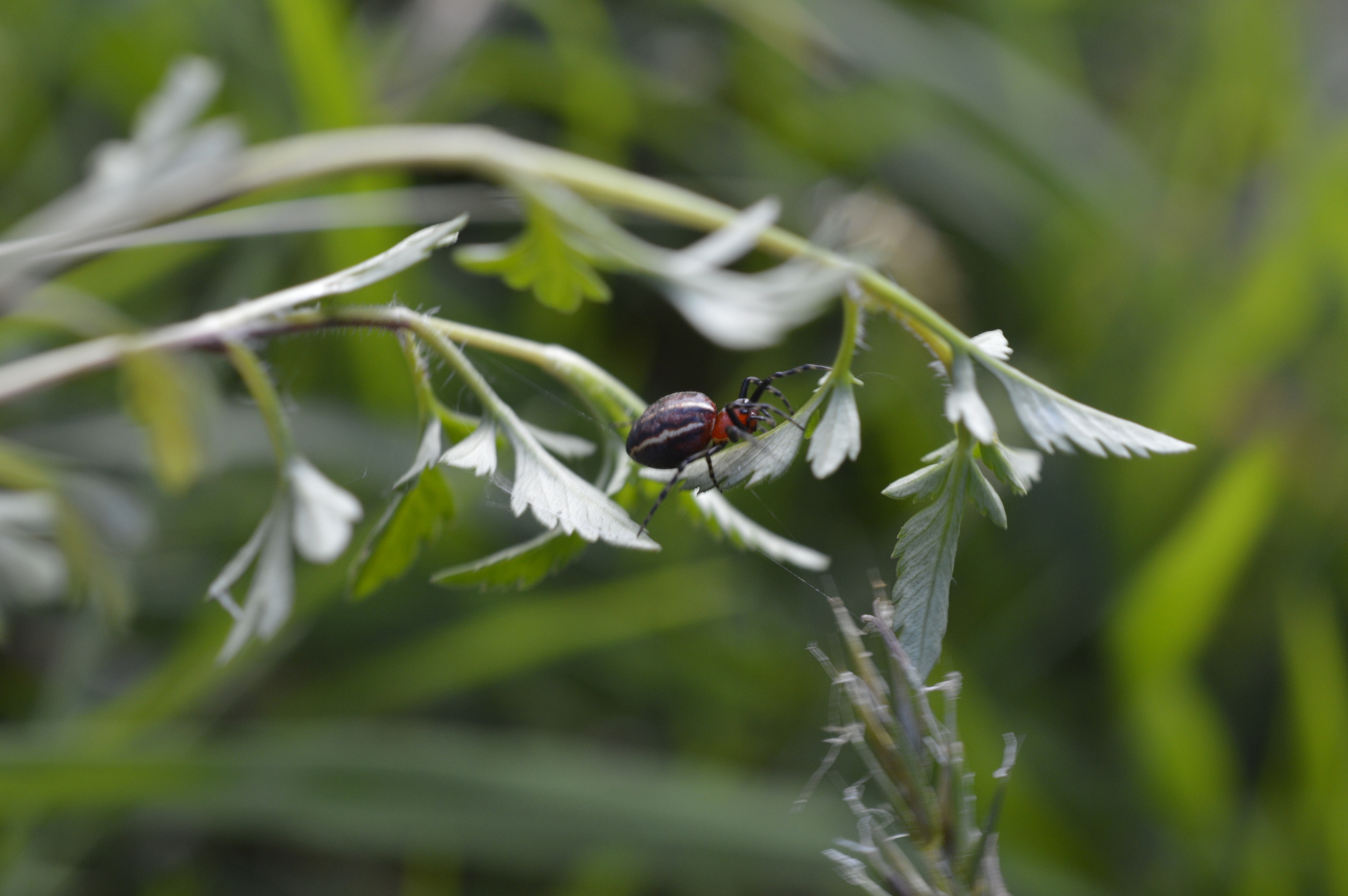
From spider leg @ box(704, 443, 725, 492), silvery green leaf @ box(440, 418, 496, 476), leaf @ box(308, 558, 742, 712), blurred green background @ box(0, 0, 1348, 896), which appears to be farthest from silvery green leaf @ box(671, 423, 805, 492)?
leaf @ box(308, 558, 742, 712)

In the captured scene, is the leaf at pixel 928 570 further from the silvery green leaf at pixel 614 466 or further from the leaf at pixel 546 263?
the leaf at pixel 546 263

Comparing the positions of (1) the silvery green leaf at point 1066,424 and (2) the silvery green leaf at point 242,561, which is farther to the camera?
(2) the silvery green leaf at point 242,561

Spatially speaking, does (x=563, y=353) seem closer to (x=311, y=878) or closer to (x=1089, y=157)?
(x=311, y=878)

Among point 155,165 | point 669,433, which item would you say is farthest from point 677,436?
point 155,165

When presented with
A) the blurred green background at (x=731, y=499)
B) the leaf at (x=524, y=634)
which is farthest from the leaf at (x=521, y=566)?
the leaf at (x=524, y=634)

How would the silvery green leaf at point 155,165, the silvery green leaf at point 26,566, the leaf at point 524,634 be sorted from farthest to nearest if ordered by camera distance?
the leaf at point 524,634 < the silvery green leaf at point 26,566 < the silvery green leaf at point 155,165

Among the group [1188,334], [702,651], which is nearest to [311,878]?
[702,651]

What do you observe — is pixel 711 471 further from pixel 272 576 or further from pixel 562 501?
A: pixel 272 576
